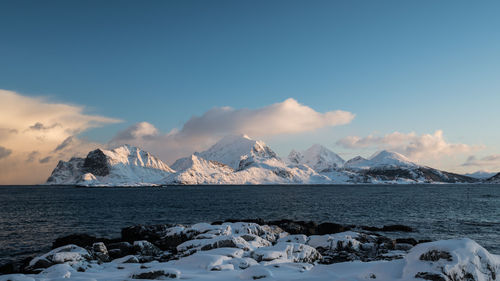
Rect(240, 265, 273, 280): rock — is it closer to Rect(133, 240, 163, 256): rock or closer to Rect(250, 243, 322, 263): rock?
Rect(250, 243, 322, 263): rock

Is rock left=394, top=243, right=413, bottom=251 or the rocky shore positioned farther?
rock left=394, top=243, right=413, bottom=251

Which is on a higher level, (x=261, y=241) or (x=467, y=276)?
(x=467, y=276)

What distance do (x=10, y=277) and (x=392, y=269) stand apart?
16.0m

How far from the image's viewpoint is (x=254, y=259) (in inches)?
754

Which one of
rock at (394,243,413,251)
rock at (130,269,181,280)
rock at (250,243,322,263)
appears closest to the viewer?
rock at (130,269,181,280)

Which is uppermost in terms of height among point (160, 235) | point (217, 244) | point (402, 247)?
point (217, 244)

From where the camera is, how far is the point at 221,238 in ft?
76.7

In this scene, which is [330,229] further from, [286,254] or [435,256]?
[435,256]

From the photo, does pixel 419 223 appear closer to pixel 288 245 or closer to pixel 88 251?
pixel 288 245

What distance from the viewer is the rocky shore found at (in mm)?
11336

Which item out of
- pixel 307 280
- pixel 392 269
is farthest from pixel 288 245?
pixel 392 269

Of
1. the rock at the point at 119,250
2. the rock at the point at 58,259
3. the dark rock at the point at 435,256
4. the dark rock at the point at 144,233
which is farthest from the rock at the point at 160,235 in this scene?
the dark rock at the point at 435,256

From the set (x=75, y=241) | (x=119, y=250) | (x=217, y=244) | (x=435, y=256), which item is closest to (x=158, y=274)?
(x=217, y=244)

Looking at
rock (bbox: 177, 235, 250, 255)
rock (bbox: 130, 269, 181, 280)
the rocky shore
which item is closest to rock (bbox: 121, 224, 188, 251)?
the rocky shore
